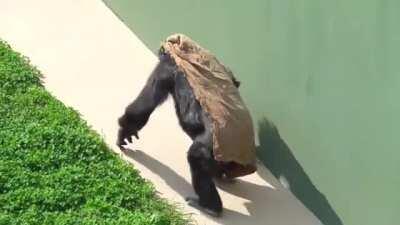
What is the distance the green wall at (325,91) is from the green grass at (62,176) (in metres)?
0.85

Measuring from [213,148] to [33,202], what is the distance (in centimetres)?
107

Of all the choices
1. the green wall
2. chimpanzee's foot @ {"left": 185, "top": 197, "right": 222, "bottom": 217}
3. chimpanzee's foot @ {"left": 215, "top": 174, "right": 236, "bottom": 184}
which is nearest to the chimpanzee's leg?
chimpanzee's foot @ {"left": 185, "top": 197, "right": 222, "bottom": 217}

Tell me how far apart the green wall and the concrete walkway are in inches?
10.5

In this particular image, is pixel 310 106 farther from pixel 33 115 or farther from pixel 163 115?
pixel 33 115

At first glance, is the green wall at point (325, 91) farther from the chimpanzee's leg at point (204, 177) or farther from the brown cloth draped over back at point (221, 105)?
the chimpanzee's leg at point (204, 177)

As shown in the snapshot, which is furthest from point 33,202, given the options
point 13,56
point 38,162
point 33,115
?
point 13,56

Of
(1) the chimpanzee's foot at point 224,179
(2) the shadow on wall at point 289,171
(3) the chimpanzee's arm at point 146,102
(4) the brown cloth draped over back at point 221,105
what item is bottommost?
(2) the shadow on wall at point 289,171

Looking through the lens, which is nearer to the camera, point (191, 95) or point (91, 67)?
point (191, 95)

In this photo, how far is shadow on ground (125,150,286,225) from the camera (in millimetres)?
5633

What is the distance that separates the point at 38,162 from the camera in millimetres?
5766

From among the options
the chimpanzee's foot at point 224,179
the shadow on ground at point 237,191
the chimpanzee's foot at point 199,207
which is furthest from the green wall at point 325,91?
the chimpanzee's foot at point 199,207

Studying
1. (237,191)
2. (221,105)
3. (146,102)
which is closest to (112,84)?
(146,102)

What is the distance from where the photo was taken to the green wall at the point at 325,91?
4.82 m

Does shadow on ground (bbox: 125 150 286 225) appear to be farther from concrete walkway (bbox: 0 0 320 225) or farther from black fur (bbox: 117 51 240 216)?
black fur (bbox: 117 51 240 216)
